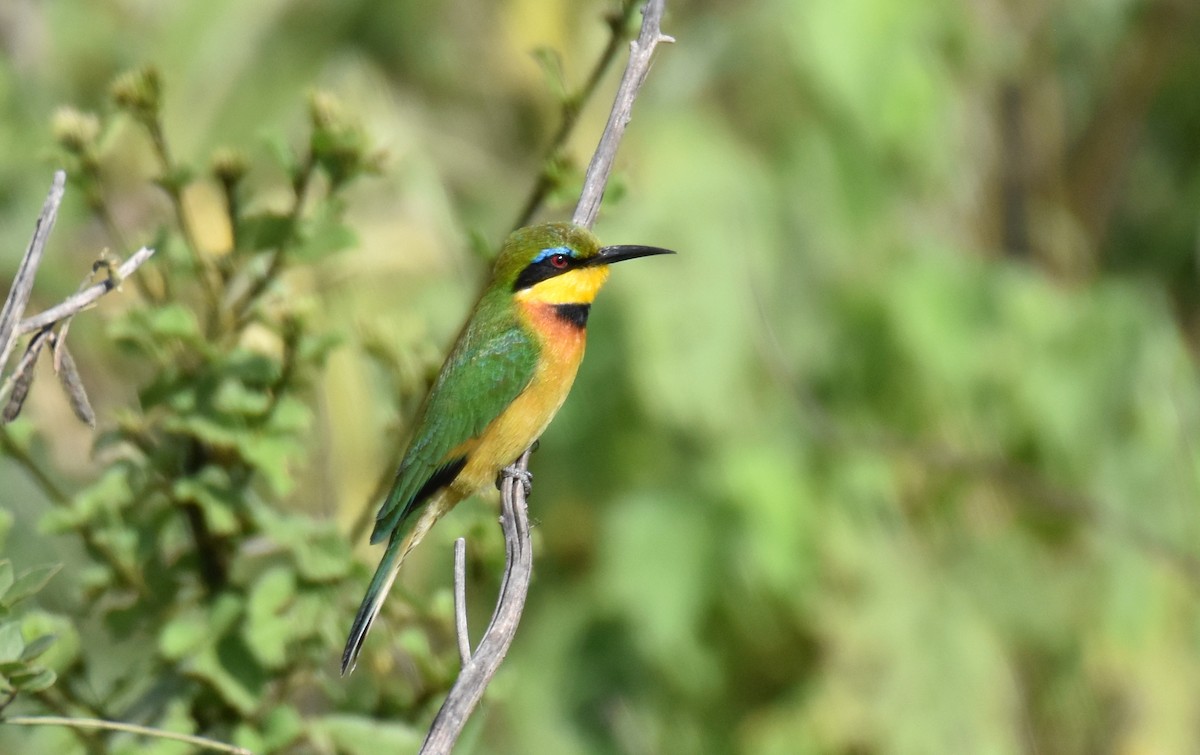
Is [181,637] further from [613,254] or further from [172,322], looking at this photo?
[613,254]

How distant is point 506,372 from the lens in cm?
245

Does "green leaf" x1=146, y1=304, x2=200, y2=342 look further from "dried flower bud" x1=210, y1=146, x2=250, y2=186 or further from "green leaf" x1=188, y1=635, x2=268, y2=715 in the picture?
"green leaf" x1=188, y1=635, x2=268, y2=715

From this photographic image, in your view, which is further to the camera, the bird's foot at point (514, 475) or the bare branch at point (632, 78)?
the bird's foot at point (514, 475)

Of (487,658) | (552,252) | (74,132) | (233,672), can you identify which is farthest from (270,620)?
(552,252)

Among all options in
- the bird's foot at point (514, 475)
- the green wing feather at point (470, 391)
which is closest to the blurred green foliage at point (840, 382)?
the green wing feather at point (470, 391)

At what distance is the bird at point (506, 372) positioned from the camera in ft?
7.36

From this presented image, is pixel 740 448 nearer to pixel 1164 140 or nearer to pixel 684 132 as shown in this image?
pixel 684 132

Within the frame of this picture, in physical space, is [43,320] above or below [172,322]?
above

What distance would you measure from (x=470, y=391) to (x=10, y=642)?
1094 millimetres

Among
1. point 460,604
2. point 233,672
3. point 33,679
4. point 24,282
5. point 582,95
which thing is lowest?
point 233,672

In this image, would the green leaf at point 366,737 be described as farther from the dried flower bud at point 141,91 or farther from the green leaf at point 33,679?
the dried flower bud at point 141,91

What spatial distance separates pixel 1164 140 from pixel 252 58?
9.42 feet

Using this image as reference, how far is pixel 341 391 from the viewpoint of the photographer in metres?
3.55

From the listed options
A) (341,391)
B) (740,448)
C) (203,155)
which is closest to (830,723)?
(740,448)
